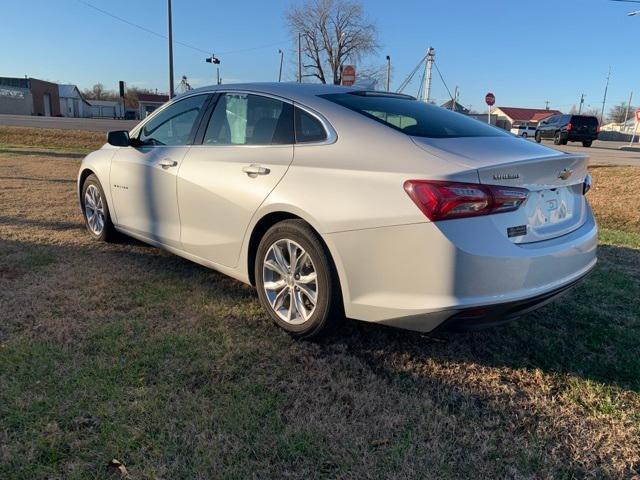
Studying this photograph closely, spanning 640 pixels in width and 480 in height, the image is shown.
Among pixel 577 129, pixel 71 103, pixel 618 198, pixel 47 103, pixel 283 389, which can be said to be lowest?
pixel 283 389

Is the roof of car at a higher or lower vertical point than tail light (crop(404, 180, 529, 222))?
higher

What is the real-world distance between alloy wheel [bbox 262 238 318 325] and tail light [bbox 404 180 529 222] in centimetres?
83

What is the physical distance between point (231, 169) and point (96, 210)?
7.80 ft

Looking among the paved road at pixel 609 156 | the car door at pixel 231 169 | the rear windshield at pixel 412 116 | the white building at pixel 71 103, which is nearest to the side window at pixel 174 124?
the car door at pixel 231 169

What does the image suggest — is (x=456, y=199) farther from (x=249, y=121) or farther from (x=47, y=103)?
(x=47, y=103)

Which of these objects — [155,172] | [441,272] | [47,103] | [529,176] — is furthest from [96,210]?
[47,103]

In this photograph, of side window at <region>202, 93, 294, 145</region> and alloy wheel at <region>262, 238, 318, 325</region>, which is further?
side window at <region>202, 93, 294, 145</region>

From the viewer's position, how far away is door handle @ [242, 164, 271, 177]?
322 centimetres

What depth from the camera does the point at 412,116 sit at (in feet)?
10.7

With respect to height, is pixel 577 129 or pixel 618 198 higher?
pixel 577 129

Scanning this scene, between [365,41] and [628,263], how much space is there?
174ft

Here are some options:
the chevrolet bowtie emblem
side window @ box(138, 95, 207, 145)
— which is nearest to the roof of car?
side window @ box(138, 95, 207, 145)

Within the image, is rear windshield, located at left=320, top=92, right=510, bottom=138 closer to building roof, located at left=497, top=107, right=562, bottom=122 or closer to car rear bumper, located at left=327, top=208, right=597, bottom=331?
car rear bumper, located at left=327, top=208, right=597, bottom=331

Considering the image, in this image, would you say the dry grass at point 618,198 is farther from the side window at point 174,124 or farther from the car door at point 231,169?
the side window at point 174,124
